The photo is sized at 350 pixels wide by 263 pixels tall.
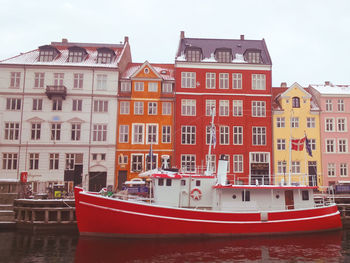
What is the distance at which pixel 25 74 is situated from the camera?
1555 inches

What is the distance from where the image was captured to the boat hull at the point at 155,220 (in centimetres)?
2239

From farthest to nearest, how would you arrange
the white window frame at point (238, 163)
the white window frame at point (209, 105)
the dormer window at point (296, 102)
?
the dormer window at point (296, 102), the white window frame at point (209, 105), the white window frame at point (238, 163)

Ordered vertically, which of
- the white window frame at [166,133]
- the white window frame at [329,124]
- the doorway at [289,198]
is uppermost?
the white window frame at [329,124]

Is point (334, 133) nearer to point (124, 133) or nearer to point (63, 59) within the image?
point (124, 133)

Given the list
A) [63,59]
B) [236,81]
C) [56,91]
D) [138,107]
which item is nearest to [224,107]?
[236,81]

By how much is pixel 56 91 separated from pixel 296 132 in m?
29.1

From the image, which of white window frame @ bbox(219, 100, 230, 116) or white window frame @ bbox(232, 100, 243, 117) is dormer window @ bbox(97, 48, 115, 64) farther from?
white window frame @ bbox(232, 100, 243, 117)

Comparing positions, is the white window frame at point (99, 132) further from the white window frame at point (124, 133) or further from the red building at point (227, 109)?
the red building at point (227, 109)

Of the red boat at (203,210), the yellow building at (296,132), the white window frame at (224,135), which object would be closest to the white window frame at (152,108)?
the white window frame at (224,135)

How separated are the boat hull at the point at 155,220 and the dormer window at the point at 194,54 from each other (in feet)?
76.0

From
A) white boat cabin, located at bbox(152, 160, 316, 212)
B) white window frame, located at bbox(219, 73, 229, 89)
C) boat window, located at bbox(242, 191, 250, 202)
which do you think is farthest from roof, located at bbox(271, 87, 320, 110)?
boat window, located at bbox(242, 191, 250, 202)

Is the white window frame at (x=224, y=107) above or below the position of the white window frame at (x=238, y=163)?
above

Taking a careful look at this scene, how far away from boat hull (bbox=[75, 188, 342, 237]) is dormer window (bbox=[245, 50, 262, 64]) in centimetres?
2312

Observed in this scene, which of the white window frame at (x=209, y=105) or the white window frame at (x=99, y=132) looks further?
the white window frame at (x=209, y=105)
